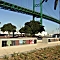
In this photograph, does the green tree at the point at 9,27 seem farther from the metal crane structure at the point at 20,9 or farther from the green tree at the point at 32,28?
the green tree at the point at 32,28

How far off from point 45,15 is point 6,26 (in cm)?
2170

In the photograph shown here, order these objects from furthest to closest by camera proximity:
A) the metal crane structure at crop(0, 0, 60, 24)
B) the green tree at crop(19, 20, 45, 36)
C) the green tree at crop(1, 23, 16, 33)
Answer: the green tree at crop(1, 23, 16, 33) → the metal crane structure at crop(0, 0, 60, 24) → the green tree at crop(19, 20, 45, 36)

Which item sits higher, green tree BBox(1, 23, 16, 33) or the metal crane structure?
the metal crane structure

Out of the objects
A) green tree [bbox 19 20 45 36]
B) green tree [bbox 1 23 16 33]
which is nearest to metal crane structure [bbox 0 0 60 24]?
green tree [bbox 1 23 16 33]

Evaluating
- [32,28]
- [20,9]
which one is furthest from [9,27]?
[32,28]

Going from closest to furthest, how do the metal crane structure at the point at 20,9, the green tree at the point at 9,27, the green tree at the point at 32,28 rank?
the green tree at the point at 32,28 → the metal crane structure at the point at 20,9 → the green tree at the point at 9,27

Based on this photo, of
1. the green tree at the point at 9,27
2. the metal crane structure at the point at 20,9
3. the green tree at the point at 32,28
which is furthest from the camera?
the green tree at the point at 9,27

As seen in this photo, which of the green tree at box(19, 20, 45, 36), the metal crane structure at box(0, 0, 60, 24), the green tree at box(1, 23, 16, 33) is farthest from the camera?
the green tree at box(1, 23, 16, 33)

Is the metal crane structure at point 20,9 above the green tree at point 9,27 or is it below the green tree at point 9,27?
above

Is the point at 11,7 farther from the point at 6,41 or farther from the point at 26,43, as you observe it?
the point at 6,41

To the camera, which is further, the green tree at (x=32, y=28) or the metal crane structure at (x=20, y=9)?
the metal crane structure at (x=20, y=9)

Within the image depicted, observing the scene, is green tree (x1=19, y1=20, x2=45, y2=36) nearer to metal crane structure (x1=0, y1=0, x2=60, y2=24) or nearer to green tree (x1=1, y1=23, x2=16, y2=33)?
green tree (x1=1, y1=23, x2=16, y2=33)

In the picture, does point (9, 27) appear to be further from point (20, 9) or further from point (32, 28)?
point (32, 28)

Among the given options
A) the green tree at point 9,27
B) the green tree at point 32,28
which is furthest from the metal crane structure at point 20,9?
the green tree at point 32,28
